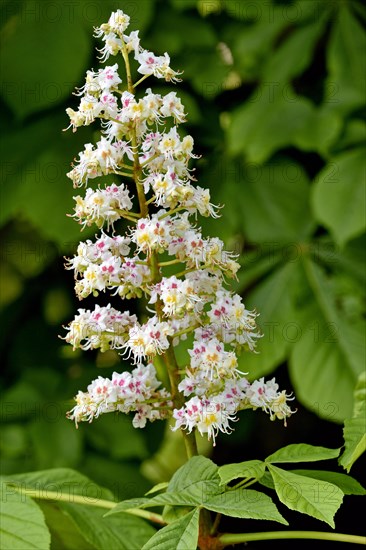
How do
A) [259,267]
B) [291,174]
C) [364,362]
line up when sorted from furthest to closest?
[291,174]
[259,267]
[364,362]

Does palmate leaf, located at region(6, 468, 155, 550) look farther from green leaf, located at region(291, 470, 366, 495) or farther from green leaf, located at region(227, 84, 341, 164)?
green leaf, located at region(227, 84, 341, 164)

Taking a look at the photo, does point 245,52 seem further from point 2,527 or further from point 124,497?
point 2,527

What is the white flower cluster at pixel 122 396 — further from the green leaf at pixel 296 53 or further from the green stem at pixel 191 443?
the green leaf at pixel 296 53

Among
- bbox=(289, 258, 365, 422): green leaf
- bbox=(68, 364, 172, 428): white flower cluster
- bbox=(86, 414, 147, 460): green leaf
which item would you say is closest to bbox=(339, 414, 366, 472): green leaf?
bbox=(68, 364, 172, 428): white flower cluster

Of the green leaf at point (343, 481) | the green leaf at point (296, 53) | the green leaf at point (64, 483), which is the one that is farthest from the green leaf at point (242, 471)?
the green leaf at point (296, 53)

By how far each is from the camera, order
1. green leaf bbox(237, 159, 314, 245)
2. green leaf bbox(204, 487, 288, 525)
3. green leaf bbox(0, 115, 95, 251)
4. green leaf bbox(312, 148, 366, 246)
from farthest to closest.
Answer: green leaf bbox(237, 159, 314, 245) → green leaf bbox(0, 115, 95, 251) → green leaf bbox(312, 148, 366, 246) → green leaf bbox(204, 487, 288, 525)

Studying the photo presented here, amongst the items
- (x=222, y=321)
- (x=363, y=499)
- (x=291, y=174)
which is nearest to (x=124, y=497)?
(x=363, y=499)
